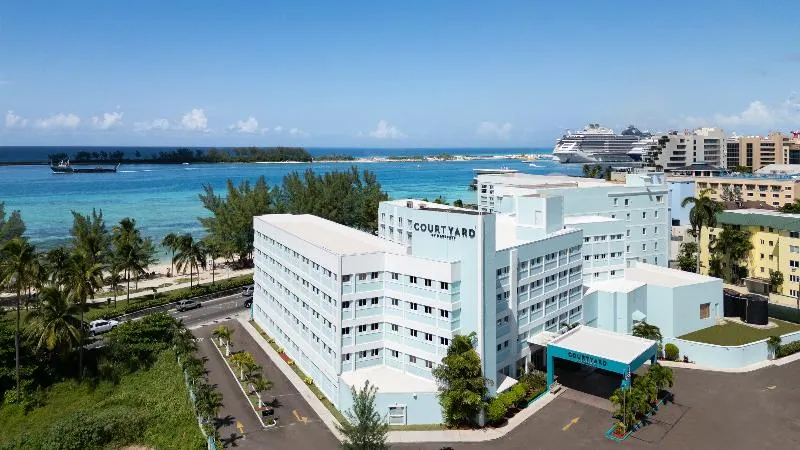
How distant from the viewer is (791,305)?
61438 mm

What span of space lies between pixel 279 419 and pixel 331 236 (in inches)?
648

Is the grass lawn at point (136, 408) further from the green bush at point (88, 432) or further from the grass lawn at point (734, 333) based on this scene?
the grass lawn at point (734, 333)

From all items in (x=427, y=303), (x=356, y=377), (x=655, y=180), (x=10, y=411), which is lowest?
(x=10, y=411)

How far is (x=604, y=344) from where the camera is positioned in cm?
4256

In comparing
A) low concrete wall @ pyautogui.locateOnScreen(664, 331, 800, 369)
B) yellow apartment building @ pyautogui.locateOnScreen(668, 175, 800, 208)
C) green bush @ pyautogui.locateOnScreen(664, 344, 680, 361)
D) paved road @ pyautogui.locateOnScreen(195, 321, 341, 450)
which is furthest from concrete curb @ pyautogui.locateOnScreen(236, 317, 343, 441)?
yellow apartment building @ pyautogui.locateOnScreen(668, 175, 800, 208)

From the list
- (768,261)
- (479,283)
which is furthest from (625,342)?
(768,261)

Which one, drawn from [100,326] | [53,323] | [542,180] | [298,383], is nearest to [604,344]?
[298,383]

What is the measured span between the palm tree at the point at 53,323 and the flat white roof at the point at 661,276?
49026 millimetres

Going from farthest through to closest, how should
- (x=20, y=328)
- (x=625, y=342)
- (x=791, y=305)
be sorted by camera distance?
(x=791, y=305), (x=20, y=328), (x=625, y=342)

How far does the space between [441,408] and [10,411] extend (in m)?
32.3

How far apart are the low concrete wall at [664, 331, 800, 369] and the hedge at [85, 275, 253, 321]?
168 feet

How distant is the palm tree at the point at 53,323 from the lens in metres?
44.2

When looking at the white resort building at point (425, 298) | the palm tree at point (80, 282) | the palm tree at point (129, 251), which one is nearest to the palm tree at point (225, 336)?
the white resort building at point (425, 298)

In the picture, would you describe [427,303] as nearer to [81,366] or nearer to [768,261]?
[81,366]
